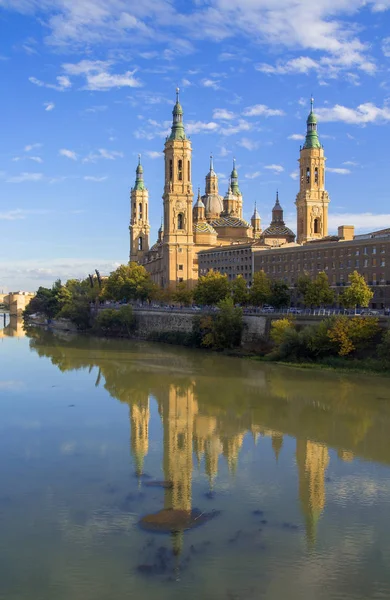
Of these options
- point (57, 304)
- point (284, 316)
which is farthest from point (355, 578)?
point (57, 304)

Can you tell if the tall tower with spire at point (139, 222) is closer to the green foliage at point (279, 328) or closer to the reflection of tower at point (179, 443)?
the green foliage at point (279, 328)

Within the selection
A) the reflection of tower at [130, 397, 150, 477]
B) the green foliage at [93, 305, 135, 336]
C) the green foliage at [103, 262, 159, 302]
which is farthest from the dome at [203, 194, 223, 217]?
the reflection of tower at [130, 397, 150, 477]

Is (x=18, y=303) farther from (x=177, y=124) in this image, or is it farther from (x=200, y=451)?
(x=200, y=451)

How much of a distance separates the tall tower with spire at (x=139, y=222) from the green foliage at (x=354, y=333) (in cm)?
9548

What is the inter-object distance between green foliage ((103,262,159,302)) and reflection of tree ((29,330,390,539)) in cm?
3419

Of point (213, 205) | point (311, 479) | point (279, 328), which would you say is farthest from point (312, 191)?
point (311, 479)

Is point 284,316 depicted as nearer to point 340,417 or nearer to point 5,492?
point 340,417

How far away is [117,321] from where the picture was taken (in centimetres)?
7800

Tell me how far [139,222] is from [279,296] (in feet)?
265

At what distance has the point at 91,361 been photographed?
52.2m

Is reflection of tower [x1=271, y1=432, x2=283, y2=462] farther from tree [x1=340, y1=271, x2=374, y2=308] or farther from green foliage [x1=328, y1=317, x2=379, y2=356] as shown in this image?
tree [x1=340, y1=271, x2=374, y2=308]

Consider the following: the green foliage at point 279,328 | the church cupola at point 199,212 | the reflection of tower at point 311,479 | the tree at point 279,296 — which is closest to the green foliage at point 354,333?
the green foliage at point 279,328

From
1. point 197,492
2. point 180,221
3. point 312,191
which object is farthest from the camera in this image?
point 180,221

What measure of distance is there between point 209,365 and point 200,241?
178 ft
